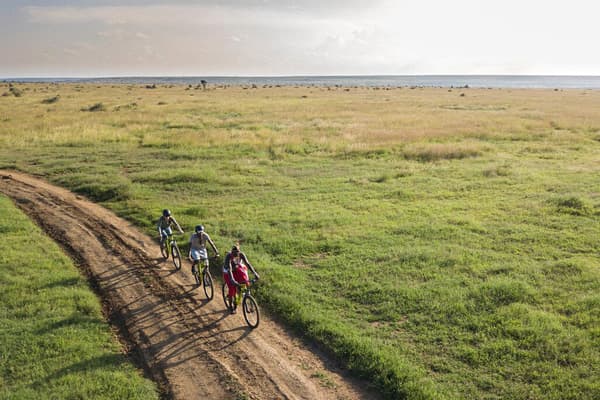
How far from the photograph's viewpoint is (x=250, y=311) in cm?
1173

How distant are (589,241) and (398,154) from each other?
1867cm

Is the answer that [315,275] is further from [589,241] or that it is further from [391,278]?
[589,241]

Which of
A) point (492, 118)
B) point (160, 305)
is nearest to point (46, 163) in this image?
point (160, 305)

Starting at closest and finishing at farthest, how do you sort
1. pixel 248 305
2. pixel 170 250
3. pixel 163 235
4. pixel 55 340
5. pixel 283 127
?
pixel 55 340 < pixel 248 305 < pixel 163 235 < pixel 170 250 < pixel 283 127

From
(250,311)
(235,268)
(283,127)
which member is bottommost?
(250,311)

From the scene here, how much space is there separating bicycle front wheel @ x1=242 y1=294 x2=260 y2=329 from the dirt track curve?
0.61 ft

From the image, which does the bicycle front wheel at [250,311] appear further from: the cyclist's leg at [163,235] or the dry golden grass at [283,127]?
the dry golden grass at [283,127]

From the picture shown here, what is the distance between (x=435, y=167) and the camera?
2977 centimetres

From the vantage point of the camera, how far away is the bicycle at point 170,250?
15133mm

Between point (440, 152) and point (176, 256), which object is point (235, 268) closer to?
point (176, 256)

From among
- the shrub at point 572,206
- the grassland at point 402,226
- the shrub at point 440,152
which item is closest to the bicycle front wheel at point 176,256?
the grassland at point 402,226

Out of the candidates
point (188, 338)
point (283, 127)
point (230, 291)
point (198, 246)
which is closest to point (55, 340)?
point (188, 338)

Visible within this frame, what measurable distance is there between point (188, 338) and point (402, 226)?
1049 cm

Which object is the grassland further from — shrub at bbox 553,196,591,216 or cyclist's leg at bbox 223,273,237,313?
cyclist's leg at bbox 223,273,237,313
